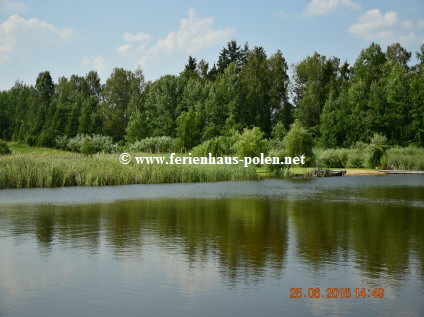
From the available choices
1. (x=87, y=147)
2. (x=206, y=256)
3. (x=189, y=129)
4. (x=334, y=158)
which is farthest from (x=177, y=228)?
(x=189, y=129)

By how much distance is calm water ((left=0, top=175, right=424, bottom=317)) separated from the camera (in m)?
8.26

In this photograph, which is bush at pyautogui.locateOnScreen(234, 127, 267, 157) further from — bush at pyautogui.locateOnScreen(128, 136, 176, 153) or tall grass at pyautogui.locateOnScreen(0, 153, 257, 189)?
bush at pyautogui.locateOnScreen(128, 136, 176, 153)

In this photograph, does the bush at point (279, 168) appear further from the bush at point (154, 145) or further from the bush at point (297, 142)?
the bush at point (154, 145)

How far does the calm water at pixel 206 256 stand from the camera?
27.1 feet

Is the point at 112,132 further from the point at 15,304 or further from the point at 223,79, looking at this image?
the point at 15,304

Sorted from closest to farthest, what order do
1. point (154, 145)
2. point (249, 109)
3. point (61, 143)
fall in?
point (154, 145), point (61, 143), point (249, 109)

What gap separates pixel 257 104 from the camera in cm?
7138

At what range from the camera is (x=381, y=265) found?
34.4 feet

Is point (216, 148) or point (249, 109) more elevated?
point (249, 109)

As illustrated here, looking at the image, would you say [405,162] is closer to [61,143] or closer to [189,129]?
[189,129]
